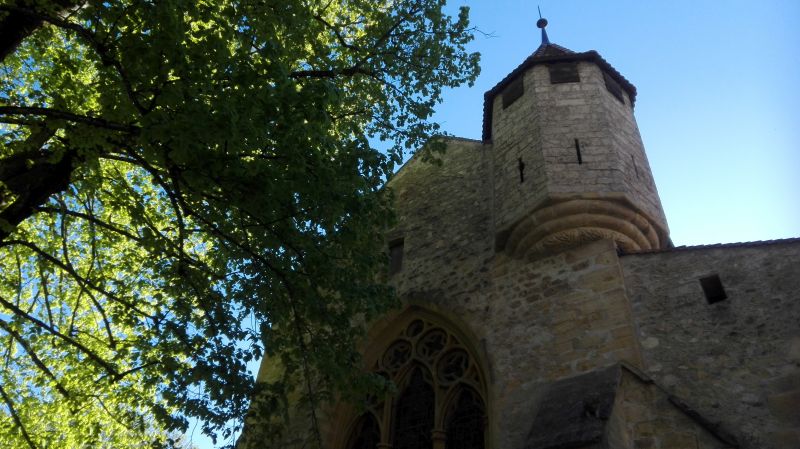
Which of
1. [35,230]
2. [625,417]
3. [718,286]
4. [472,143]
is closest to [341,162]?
[625,417]

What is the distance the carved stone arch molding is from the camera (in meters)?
7.59

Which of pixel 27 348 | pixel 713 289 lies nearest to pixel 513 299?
pixel 713 289

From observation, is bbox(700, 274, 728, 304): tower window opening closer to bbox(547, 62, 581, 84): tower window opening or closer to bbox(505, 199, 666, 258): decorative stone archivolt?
bbox(505, 199, 666, 258): decorative stone archivolt

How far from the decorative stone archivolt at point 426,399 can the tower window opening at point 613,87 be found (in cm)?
443

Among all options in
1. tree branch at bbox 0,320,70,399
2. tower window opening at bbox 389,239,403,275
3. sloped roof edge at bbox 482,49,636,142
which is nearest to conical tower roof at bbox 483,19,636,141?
sloped roof edge at bbox 482,49,636,142

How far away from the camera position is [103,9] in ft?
16.7

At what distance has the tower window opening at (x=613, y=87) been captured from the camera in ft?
32.7

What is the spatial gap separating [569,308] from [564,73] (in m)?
4.36

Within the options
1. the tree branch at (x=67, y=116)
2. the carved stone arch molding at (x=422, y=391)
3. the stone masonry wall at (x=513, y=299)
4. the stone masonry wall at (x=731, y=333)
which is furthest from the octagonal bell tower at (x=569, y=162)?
the tree branch at (x=67, y=116)

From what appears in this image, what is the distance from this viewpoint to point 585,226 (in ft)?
25.4

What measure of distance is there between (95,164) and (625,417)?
4.93m

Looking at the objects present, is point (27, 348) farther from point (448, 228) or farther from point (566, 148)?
point (566, 148)

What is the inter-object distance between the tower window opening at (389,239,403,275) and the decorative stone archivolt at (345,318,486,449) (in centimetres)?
116

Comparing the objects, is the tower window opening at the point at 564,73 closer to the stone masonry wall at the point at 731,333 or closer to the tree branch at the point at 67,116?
the stone masonry wall at the point at 731,333
